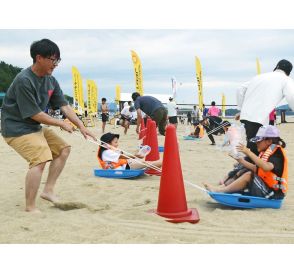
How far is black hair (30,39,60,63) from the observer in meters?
3.52

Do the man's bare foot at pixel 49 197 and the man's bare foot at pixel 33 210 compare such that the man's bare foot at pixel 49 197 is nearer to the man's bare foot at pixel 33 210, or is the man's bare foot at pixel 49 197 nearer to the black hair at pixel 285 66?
the man's bare foot at pixel 33 210

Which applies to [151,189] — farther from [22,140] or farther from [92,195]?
[22,140]

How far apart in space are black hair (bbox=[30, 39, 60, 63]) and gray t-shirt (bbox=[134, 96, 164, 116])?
612 cm

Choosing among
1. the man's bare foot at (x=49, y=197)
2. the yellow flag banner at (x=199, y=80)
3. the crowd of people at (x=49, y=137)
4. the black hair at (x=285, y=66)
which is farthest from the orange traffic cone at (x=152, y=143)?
the yellow flag banner at (x=199, y=80)

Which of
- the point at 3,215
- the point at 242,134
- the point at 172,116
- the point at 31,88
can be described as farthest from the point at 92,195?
the point at 172,116

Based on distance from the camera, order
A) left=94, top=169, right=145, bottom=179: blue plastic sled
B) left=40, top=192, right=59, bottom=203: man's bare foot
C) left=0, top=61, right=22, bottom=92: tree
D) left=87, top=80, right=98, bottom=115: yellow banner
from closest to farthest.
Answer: left=40, top=192, right=59, bottom=203: man's bare foot < left=94, top=169, right=145, bottom=179: blue plastic sled < left=87, top=80, right=98, bottom=115: yellow banner < left=0, top=61, right=22, bottom=92: tree

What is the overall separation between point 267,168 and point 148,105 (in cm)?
627

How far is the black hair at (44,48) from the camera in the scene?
3.52 meters

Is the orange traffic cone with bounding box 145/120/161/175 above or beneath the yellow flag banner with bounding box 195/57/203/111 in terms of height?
beneath

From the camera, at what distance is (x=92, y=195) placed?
4.41 meters

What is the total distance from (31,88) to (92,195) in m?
1.46

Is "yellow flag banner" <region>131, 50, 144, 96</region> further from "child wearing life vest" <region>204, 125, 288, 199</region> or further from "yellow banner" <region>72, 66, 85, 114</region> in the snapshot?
"child wearing life vest" <region>204, 125, 288, 199</region>

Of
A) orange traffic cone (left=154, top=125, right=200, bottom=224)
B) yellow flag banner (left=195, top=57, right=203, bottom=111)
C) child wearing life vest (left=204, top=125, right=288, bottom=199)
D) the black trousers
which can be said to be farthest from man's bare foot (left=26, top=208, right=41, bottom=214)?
yellow flag banner (left=195, top=57, right=203, bottom=111)

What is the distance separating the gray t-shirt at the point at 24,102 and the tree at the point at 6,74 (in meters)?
52.6
